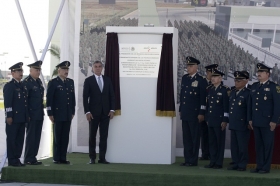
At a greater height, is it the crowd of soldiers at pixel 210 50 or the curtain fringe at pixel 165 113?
the crowd of soldiers at pixel 210 50

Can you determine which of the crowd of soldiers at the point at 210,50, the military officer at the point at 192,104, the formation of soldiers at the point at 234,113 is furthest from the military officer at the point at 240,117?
the crowd of soldiers at the point at 210,50

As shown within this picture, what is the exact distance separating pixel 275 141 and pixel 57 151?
10.6ft

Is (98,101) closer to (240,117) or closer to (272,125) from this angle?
(240,117)

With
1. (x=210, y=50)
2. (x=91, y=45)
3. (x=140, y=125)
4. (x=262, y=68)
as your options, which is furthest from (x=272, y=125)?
(x=91, y=45)

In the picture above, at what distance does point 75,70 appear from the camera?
11828 mm

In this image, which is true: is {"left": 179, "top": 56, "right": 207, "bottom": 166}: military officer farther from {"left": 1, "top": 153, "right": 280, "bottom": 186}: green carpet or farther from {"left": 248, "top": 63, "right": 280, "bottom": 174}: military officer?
{"left": 248, "top": 63, "right": 280, "bottom": 174}: military officer

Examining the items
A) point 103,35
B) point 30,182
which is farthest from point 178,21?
point 30,182

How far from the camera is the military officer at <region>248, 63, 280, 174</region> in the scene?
8969mm

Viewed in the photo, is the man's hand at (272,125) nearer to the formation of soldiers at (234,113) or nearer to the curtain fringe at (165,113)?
the formation of soldiers at (234,113)

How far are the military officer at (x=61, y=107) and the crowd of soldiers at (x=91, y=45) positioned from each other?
1.79 m

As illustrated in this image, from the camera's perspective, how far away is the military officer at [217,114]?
9750 millimetres

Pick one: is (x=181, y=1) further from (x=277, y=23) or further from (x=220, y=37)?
(x=277, y=23)

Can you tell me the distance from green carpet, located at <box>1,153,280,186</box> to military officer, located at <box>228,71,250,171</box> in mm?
315

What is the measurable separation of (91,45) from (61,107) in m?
2.23
